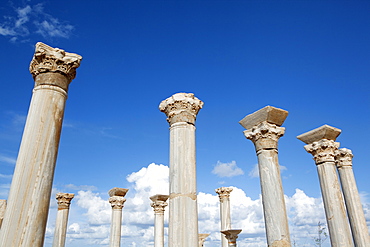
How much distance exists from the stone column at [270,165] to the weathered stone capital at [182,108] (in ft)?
8.67

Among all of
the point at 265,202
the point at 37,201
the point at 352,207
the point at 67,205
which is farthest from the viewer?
the point at 67,205

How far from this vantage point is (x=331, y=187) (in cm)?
1231

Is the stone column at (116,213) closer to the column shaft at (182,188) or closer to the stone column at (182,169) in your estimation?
Answer: the stone column at (182,169)

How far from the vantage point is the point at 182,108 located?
1030 centimetres

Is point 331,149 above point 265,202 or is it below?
Answer: above

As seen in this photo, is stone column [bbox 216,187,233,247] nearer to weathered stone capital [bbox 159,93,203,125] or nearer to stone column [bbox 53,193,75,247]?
stone column [bbox 53,193,75,247]

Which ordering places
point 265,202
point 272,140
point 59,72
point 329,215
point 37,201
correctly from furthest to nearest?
1. point 329,215
2. point 272,140
3. point 265,202
4. point 59,72
5. point 37,201

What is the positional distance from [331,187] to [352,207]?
8.46 feet

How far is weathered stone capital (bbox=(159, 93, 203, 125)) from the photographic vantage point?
10234mm

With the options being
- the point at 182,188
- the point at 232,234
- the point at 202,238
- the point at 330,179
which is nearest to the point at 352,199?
the point at 330,179

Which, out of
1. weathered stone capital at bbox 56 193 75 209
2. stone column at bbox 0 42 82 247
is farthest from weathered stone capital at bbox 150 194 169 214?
stone column at bbox 0 42 82 247

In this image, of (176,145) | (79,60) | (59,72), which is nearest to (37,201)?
(59,72)

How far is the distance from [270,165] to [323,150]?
3.64m

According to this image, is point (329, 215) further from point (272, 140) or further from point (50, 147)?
point (50, 147)
